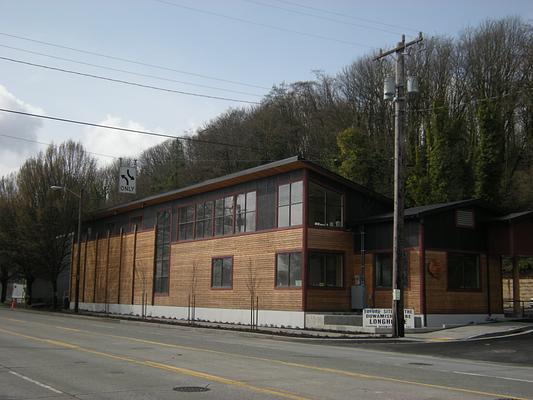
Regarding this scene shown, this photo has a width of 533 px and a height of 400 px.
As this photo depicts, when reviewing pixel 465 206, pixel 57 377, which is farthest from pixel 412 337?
pixel 57 377

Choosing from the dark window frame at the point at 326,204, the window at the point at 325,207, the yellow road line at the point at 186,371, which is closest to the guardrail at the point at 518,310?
the dark window frame at the point at 326,204

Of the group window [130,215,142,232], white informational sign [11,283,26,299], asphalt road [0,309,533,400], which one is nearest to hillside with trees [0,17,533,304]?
white informational sign [11,283,26,299]

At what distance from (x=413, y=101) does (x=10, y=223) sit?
124 feet

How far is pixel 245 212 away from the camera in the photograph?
117ft

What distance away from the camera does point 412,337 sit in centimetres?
2459

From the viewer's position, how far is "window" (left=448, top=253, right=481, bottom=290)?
2988 centimetres

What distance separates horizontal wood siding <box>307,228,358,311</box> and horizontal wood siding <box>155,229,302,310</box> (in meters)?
0.69

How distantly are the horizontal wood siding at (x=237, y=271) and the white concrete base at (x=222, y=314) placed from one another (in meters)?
0.31

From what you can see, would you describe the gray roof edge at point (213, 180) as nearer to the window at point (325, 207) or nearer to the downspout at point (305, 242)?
the downspout at point (305, 242)

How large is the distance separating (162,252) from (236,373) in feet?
104

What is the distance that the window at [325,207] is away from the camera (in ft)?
105

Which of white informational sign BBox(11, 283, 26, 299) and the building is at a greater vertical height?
the building

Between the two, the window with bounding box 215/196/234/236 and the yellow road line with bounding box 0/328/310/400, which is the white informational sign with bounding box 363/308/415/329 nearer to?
the yellow road line with bounding box 0/328/310/400

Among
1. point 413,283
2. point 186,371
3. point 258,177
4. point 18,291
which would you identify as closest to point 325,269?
point 413,283
